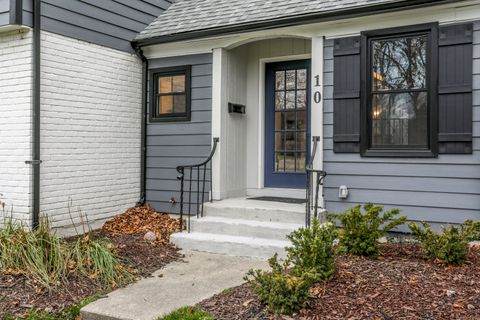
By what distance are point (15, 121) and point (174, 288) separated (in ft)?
10.2

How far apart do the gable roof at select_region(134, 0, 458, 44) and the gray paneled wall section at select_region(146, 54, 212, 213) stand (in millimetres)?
406

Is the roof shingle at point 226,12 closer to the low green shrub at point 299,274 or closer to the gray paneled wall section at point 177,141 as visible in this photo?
the gray paneled wall section at point 177,141

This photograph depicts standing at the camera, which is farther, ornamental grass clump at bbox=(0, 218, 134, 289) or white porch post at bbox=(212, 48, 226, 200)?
white porch post at bbox=(212, 48, 226, 200)

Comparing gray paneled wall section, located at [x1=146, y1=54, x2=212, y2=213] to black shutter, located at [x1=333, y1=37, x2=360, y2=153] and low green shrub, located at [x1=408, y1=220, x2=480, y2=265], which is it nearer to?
black shutter, located at [x1=333, y1=37, x2=360, y2=153]

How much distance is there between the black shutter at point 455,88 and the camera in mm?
4832

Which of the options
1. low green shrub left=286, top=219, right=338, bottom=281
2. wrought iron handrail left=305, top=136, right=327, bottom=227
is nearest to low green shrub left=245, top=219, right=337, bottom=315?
low green shrub left=286, top=219, right=338, bottom=281

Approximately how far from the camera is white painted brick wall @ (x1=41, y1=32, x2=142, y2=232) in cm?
568

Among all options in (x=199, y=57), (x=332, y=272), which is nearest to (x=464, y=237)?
(x=332, y=272)

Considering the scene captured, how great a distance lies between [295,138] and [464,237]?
316 cm

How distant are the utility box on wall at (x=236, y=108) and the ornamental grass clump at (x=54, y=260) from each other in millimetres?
2876

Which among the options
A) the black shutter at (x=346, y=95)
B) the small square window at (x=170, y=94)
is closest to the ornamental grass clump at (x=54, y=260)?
the small square window at (x=170, y=94)

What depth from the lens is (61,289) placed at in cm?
388

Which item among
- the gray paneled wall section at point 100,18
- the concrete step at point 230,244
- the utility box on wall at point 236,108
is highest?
the gray paneled wall section at point 100,18

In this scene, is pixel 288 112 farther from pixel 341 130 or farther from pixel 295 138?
pixel 341 130
